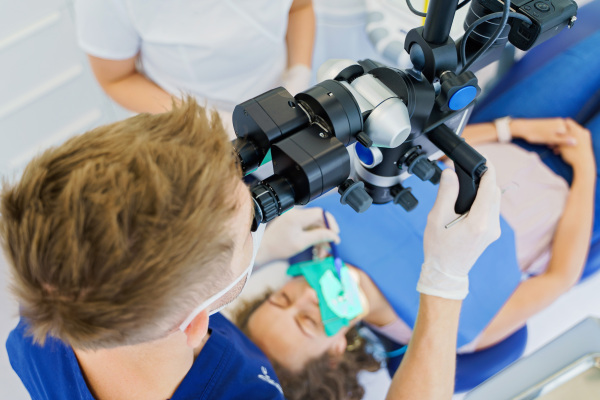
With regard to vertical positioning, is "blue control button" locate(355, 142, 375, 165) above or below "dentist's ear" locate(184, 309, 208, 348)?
above

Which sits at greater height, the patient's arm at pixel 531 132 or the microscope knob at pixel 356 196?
the microscope knob at pixel 356 196

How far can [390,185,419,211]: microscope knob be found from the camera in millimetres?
848

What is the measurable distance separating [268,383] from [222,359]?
0.11 m

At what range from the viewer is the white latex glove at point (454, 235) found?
2.87 ft

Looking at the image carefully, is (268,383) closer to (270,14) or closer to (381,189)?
(381,189)

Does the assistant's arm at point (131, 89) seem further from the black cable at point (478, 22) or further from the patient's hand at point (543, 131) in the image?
the patient's hand at point (543, 131)

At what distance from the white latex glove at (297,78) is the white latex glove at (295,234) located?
0.39 meters

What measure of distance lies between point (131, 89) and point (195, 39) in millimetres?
256

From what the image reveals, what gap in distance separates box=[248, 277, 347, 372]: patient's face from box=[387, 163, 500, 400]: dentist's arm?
0.37m

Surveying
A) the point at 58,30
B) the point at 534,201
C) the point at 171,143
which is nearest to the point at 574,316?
→ the point at 534,201

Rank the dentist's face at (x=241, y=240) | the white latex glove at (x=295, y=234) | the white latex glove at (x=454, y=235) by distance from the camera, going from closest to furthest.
A: the dentist's face at (x=241, y=240) < the white latex glove at (x=454, y=235) < the white latex glove at (x=295, y=234)

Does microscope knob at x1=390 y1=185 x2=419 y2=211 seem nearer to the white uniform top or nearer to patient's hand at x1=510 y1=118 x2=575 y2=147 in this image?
the white uniform top

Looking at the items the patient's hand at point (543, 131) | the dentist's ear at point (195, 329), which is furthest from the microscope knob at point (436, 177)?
the patient's hand at point (543, 131)

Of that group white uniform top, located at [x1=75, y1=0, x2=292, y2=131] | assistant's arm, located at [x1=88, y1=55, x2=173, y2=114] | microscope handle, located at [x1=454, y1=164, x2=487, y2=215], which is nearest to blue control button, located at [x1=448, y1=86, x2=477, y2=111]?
microscope handle, located at [x1=454, y1=164, x2=487, y2=215]
